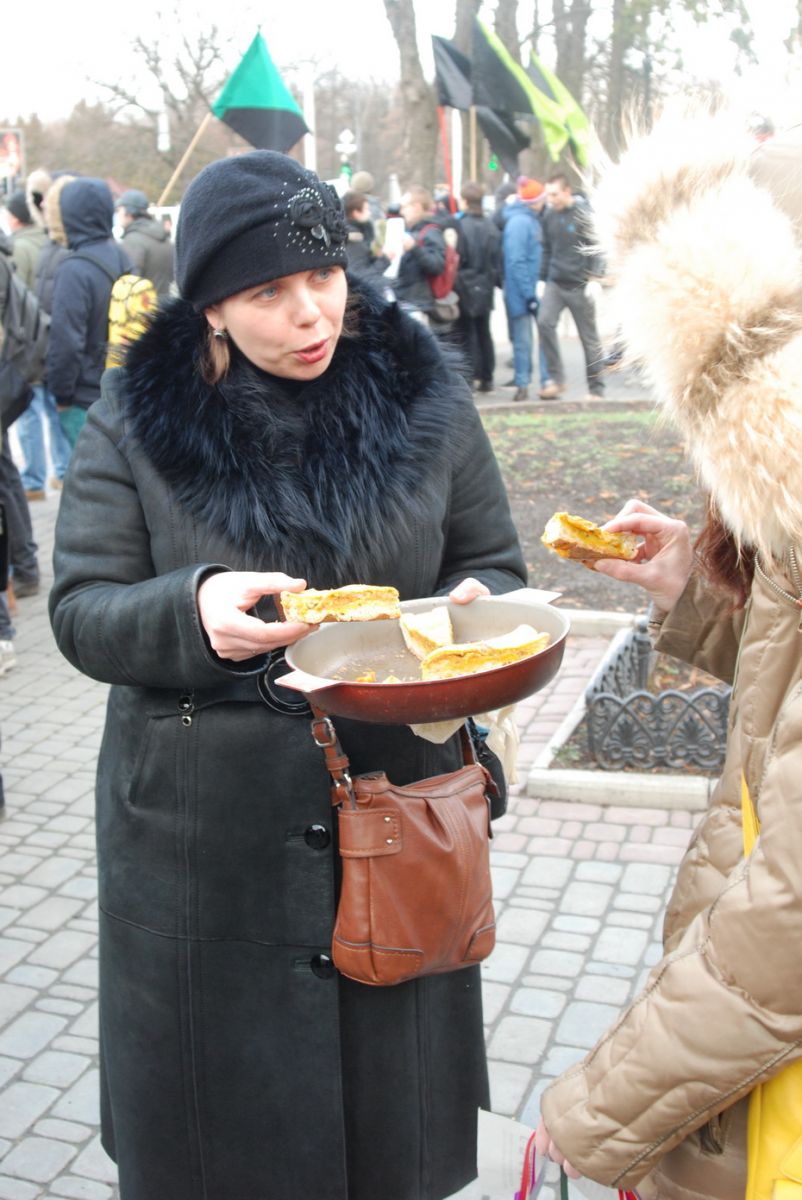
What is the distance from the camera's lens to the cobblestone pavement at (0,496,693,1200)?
341 cm

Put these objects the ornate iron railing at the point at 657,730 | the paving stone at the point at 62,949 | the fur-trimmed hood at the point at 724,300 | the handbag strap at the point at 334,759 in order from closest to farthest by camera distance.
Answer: the fur-trimmed hood at the point at 724,300 < the handbag strap at the point at 334,759 < the paving stone at the point at 62,949 < the ornate iron railing at the point at 657,730

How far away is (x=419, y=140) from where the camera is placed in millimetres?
19734

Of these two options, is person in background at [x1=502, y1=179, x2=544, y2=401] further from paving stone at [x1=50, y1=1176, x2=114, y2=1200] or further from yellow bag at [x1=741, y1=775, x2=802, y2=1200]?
yellow bag at [x1=741, y1=775, x2=802, y2=1200]

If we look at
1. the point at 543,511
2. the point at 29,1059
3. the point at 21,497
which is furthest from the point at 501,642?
the point at 543,511

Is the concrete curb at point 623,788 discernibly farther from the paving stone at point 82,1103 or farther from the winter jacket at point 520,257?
the winter jacket at point 520,257

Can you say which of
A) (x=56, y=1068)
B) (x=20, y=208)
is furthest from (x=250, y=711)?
(x=20, y=208)

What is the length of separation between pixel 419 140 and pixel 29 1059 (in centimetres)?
1826

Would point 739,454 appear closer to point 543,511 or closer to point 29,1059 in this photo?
point 29,1059

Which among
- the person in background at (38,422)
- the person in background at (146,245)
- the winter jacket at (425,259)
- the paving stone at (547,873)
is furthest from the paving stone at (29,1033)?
the winter jacket at (425,259)

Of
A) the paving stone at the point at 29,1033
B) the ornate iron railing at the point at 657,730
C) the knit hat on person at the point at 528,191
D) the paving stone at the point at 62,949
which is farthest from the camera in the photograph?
the knit hat on person at the point at 528,191

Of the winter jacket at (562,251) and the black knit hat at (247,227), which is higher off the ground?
the black knit hat at (247,227)


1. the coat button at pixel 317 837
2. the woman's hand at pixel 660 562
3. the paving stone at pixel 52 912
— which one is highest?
the woman's hand at pixel 660 562

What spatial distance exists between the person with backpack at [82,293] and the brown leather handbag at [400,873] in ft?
22.4

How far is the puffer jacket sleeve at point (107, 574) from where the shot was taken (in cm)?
211
